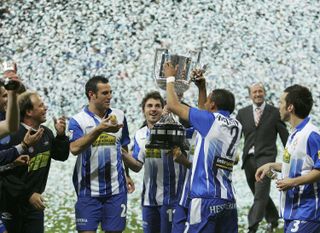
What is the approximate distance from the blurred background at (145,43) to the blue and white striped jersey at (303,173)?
492 inches

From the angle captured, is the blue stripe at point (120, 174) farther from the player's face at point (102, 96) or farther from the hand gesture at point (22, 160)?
the hand gesture at point (22, 160)

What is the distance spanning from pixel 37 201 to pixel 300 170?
2.34 meters

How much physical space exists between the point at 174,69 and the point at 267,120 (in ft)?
15.3

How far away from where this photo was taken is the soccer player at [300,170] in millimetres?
8797

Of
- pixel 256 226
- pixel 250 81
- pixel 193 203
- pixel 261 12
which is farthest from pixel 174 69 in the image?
pixel 261 12

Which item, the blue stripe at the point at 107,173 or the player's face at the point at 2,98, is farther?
the blue stripe at the point at 107,173

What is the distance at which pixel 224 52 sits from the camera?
2266 cm

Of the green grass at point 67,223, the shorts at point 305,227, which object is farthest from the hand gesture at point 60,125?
the green grass at point 67,223

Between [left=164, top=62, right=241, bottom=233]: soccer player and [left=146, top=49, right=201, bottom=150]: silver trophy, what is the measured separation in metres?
0.34

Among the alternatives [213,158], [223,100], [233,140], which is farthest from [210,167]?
[223,100]

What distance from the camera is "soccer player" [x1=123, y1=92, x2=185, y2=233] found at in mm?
10844

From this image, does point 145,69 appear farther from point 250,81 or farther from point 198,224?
point 198,224

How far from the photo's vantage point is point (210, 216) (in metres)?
9.23

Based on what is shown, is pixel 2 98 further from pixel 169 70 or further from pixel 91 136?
pixel 169 70
